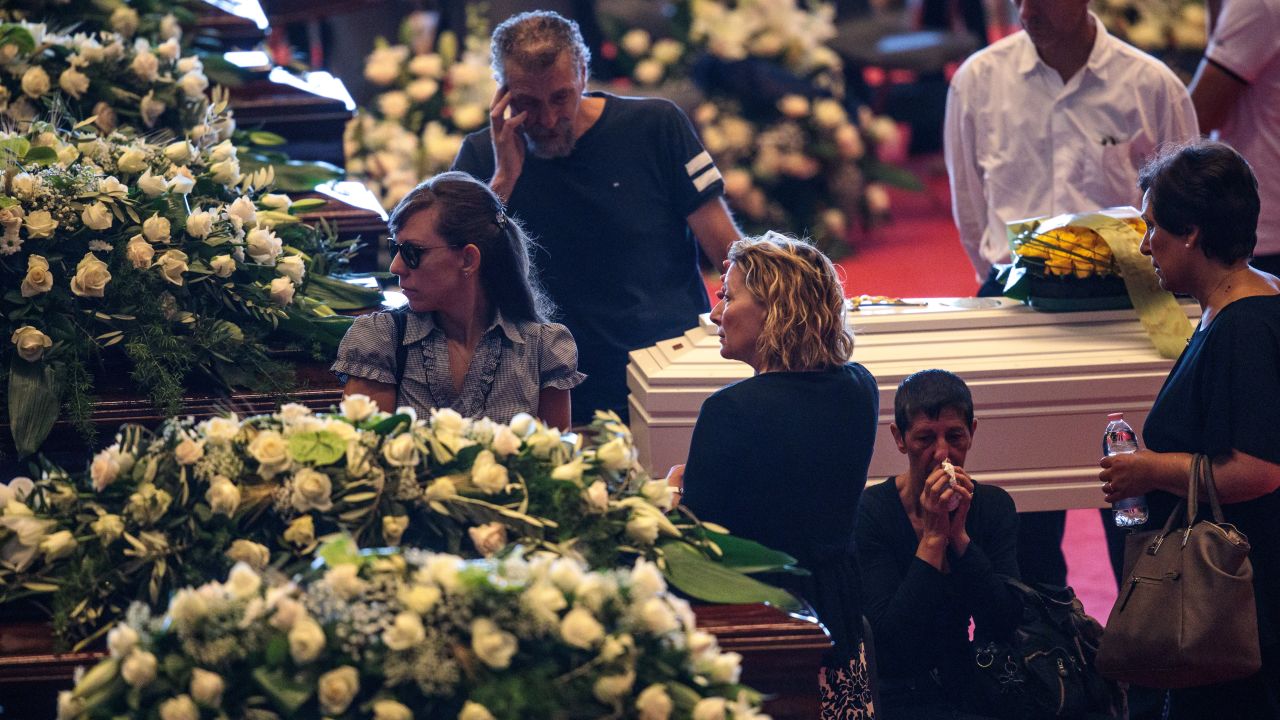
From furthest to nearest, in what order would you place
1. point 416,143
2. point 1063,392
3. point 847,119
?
point 847,119, point 416,143, point 1063,392

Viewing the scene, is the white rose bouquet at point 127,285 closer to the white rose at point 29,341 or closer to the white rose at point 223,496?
the white rose at point 29,341

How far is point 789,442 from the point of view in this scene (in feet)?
7.20

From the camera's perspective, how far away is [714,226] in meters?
3.21

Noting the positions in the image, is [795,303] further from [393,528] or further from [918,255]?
[918,255]

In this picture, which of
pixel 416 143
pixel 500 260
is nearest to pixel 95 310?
pixel 500 260

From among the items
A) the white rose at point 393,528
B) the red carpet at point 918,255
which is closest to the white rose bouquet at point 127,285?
the white rose at point 393,528

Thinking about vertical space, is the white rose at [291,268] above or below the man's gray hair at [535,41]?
below

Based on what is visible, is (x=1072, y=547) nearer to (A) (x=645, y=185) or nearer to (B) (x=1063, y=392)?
(B) (x=1063, y=392)

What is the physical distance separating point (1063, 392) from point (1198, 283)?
0.55 m

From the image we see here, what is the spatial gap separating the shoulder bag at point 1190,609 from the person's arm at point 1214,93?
1488 mm

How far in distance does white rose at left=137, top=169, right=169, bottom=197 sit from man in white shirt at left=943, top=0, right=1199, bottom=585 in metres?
1.87

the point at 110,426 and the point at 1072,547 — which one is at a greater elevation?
the point at 110,426

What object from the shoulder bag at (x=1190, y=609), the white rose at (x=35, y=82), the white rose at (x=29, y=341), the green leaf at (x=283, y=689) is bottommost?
the shoulder bag at (x=1190, y=609)

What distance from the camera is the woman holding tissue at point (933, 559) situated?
8.11ft
